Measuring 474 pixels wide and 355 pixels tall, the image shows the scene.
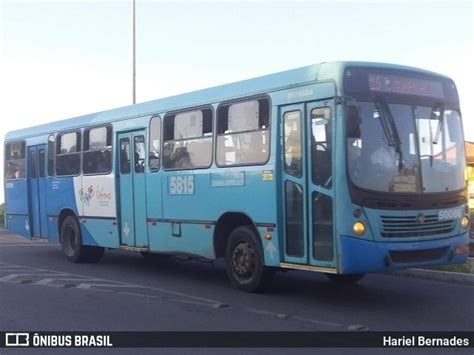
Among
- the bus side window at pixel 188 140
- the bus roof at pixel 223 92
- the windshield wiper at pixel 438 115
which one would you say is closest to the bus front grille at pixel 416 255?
the windshield wiper at pixel 438 115

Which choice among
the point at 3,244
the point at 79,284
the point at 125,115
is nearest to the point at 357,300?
the point at 79,284

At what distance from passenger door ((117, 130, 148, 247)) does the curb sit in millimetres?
4897

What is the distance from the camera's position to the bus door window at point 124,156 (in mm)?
12961

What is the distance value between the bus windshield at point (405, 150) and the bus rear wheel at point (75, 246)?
809 cm

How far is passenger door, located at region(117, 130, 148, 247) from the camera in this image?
12469 mm

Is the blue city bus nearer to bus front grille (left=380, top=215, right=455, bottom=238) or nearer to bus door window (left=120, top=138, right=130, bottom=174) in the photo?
bus front grille (left=380, top=215, right=455, bottom=238)

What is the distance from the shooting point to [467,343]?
7.12 m

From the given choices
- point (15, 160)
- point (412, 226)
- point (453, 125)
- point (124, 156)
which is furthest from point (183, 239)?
point (15, 160)

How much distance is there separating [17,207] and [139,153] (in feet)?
19.8

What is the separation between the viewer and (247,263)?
10.1 m

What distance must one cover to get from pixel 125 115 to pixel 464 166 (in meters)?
6.74

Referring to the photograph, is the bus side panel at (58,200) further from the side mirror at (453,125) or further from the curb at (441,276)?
the side mirror at (453,125)

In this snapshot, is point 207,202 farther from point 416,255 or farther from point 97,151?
point 97,151

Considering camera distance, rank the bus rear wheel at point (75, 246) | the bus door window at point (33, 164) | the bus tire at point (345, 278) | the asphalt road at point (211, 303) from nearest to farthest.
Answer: the asphalt road at point (211, 303)
the bus tire at point (345, 278)
the bus rear wheel at point (75, 246)
the bus door window at point (33, 164)
